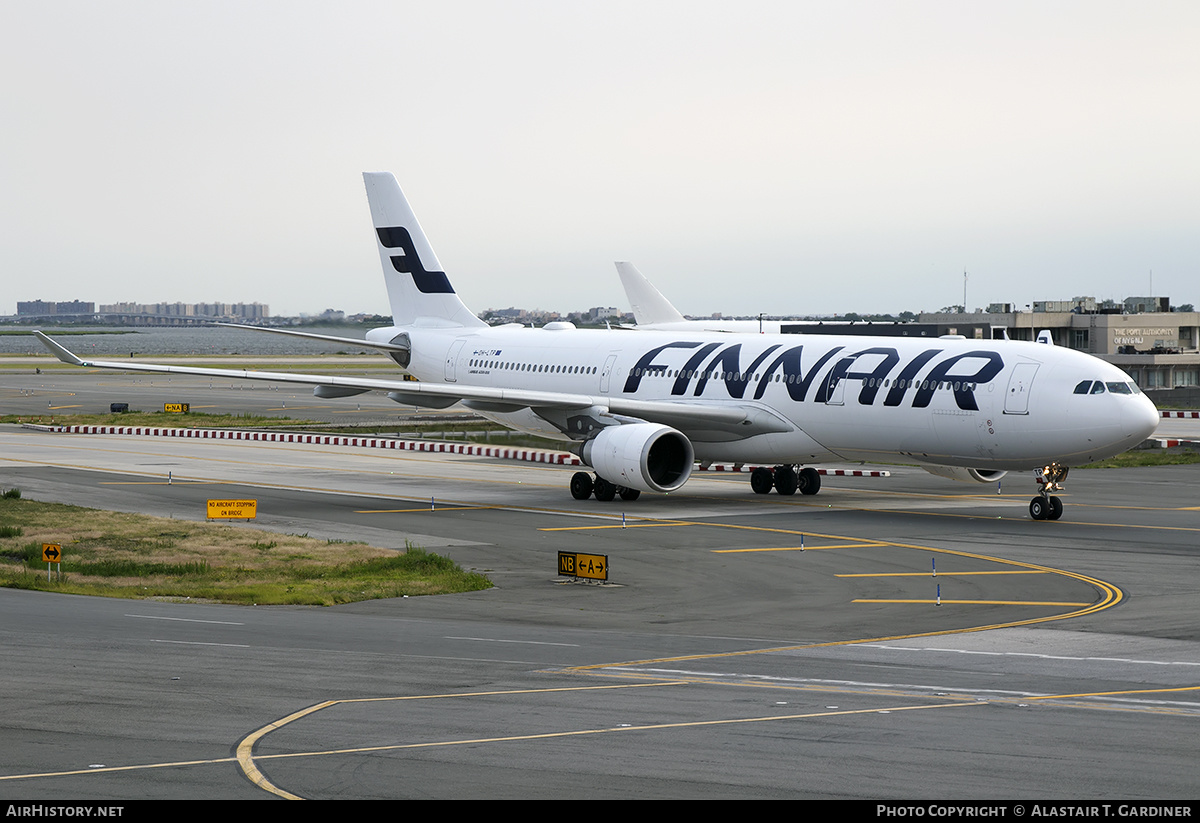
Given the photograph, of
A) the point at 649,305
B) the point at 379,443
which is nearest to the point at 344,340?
the point at 379,443

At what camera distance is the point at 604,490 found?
43.6 meters

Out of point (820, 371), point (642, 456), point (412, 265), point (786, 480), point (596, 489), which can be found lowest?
point (596, 489)

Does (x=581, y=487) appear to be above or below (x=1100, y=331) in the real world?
below

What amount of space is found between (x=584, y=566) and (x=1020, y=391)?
14313 mm

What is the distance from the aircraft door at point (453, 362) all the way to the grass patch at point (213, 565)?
1686 cm

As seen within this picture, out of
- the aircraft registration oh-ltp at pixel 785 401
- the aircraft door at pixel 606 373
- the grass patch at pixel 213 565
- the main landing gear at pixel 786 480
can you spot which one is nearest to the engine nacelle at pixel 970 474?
the aircraft registration oh-ltp at pixel 785 401

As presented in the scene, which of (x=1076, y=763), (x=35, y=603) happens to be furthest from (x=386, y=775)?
(x=35, y=603)

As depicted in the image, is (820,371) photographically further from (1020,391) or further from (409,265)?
(409,265)

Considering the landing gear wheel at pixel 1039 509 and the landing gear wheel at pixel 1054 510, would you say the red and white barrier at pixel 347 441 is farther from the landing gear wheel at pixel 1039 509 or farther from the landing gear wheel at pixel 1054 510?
the landing gear wheel at pixel 1054 510

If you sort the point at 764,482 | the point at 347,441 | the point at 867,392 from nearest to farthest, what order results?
the point at 867,392 → the point at 764,482 → the point at 347,441

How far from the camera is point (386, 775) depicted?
45.5 feet

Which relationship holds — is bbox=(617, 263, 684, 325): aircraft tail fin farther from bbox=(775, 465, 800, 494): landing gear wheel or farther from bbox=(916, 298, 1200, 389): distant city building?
bbox=(775, 465, 800, 494): landing gear wheel

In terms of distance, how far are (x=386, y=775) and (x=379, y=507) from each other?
93.7ft

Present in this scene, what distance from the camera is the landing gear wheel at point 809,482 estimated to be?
45406 mm
